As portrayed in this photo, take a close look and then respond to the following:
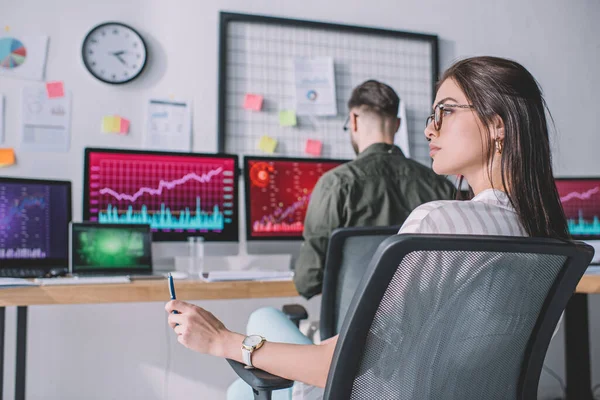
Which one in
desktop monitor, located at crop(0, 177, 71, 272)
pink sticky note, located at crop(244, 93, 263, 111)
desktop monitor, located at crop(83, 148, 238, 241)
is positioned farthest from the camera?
pink sticky note, located at crop(244, 93, 263, 111)

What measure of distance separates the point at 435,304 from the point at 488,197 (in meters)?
0.23

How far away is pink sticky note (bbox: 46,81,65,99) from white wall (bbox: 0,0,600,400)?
35 mm

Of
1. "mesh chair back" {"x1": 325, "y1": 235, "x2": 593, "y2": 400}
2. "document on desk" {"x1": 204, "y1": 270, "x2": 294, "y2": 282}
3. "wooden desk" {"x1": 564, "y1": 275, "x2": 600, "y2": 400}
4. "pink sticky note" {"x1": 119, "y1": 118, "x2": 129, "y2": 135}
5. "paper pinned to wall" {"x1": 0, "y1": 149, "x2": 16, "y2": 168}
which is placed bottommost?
"wooden desk" {"x1": 564, "y1": 275, "x2": 600, "y2": 400}

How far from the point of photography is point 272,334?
1.11 metres

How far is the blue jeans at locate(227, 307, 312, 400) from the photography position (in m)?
1.04

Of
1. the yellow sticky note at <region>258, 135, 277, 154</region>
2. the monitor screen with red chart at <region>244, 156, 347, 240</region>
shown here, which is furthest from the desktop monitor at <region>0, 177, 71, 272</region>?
the yellow sticky note at <region>258, 135, 277, 154</region>

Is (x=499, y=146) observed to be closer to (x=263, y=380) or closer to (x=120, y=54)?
(x=263, y=380)

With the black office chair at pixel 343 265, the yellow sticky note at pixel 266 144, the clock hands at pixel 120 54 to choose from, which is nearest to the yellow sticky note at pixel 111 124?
the clock hands at pixel 120 54

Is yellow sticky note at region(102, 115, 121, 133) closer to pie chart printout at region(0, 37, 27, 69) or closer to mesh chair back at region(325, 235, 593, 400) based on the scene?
pie chart printout at region(0, 37, 27, 69)

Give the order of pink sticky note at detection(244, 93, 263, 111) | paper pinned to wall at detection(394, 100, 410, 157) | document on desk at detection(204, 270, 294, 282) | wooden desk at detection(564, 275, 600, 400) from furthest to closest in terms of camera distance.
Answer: paper pinned to wall at detection(394, 100, 410, 157) < pink sticky note at detection(244, 93, 263, 111) < wooden desk at detection(564, 275, 600, 400) < document on desk at detection(204, 270, 294, 282)

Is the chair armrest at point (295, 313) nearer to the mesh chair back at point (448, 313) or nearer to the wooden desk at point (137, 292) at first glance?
the wooden desk at point (137, 292)

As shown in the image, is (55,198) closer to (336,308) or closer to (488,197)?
(336,308)

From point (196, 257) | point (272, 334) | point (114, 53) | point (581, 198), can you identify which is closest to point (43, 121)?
point (114, 53)

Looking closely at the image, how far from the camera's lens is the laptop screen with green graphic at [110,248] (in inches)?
71.3
